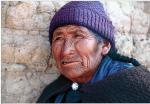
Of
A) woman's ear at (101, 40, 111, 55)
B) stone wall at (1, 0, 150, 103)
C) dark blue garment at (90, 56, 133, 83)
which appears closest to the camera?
dark blue garment at (90, 56, 133, 83)

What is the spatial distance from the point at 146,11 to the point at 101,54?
658 millimetres

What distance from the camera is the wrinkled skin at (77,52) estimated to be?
2.40 m

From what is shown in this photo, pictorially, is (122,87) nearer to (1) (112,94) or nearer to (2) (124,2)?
(1) (112,94)

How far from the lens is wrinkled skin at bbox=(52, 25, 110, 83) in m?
2.40

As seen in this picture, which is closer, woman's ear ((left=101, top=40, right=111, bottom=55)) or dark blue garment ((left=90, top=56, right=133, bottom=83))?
dark blue garment ((left=90, top=56, right=133, bottom=83))

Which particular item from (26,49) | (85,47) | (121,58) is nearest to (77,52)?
(85,47)

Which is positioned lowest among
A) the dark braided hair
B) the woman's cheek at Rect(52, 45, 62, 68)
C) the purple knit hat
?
the dark braided hair

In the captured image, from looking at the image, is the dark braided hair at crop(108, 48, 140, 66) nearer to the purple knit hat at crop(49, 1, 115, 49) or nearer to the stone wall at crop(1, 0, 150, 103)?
the purple knit hat at crop(49, 1, 115, 49)

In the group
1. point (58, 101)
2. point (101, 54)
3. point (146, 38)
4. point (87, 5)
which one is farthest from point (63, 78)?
point (146, 38)

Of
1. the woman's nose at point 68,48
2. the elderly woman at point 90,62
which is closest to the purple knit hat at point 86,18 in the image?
the elderly woman at point 90,62

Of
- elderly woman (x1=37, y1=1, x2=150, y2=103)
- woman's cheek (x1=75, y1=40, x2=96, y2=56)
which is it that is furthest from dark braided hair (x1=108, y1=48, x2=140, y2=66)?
woman's cheek (x1=75, y1=40, x2=96, y2=56)

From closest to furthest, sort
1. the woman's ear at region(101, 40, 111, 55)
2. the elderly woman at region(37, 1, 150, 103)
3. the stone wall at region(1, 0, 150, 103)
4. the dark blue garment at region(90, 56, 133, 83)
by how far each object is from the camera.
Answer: the elderly woman at region(37, 1, 150, 103)
the dark blue garment at region(90, 56, 133, 83)
the woman's ear at region(101, 40, 111, 55)
the stone wall at region(1, 0, 150, 103)

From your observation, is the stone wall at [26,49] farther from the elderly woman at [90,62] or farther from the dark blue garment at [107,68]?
the dark blue garment at [107,68]

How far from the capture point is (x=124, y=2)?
9.50ft
